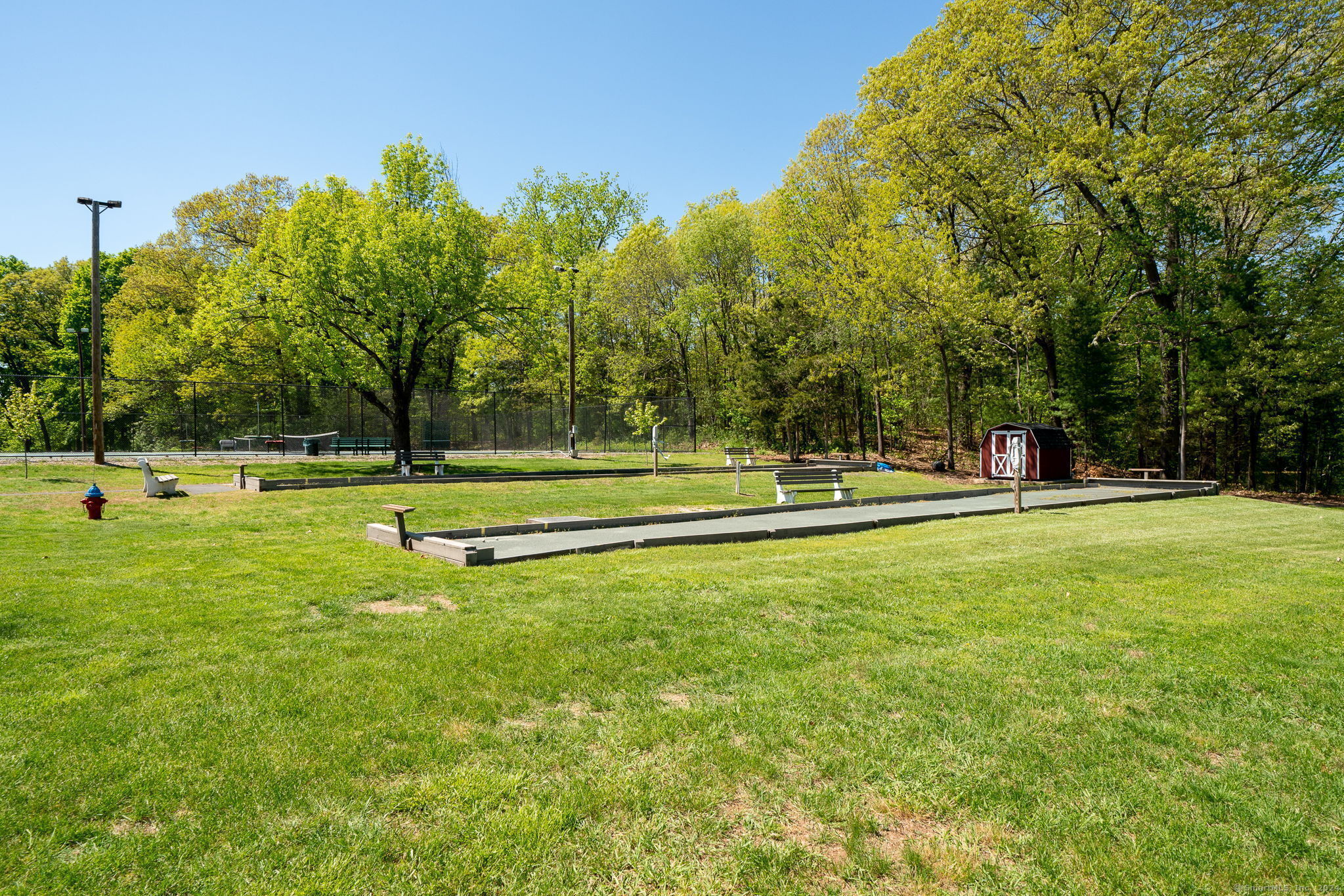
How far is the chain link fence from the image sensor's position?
1236 inches

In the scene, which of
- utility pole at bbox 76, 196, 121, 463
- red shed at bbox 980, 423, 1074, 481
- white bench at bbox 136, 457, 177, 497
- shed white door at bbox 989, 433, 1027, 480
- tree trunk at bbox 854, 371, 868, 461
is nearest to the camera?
white bench at bbox 136, 457, 177, 497

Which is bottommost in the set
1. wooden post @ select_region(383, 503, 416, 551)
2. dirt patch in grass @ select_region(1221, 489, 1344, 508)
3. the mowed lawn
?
dirt patch in grass @ select_region(1221, 489, 1344, 508)

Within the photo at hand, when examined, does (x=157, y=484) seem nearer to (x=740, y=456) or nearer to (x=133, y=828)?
(x=133, y=828)

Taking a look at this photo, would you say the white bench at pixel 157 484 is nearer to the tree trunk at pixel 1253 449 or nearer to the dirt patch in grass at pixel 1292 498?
the dirt patch in grass at pixel 1292 498

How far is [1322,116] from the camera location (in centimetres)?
2241

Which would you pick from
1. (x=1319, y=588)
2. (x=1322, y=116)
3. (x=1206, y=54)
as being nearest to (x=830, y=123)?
(x=1206, y=54)

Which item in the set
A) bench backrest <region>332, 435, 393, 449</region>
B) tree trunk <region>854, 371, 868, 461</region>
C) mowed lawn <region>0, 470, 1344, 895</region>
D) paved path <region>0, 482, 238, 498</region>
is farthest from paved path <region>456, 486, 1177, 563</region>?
bench backrest <region>332, 435, 393, 449</region>

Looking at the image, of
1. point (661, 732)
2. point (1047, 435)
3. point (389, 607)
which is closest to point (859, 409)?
point (1047, 435)

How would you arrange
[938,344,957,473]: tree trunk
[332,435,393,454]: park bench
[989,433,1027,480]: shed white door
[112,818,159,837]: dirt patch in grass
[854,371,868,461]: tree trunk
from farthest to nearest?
1. [854,371,868,461]: tree trunk
2. [332,435,393,454]: park bench
3. [938,344,957,473]: tree trunk
4. [989,433,1027,480]: shed white door
5. [112,818,159,837]: dirt patch in grass

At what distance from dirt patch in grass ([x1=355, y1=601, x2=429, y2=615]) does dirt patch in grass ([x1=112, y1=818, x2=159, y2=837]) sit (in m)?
3.20

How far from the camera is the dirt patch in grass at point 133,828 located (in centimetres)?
288

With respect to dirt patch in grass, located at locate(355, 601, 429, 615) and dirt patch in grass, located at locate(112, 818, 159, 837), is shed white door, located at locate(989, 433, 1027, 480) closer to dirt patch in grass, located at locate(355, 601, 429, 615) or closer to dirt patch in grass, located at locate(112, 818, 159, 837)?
dirt patch in grass, located at locate(355, 601, 429, 615)

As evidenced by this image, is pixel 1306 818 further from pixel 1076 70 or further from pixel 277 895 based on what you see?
pixel 1076 70

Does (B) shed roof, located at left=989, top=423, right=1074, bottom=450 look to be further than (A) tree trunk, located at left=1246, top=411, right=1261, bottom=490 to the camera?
No
